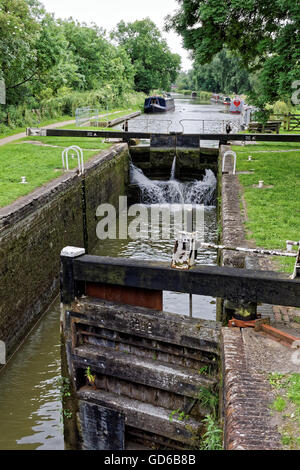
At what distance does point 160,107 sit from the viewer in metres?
40.0

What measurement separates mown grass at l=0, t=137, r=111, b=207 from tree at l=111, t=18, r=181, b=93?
43.0 m

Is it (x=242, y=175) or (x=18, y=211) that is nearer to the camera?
(x=18, y=211)

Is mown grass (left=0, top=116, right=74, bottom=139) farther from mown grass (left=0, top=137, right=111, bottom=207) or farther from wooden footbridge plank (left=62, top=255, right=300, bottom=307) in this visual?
wooden footbridge plank (left=62, top=255, right=300, bottom=307)

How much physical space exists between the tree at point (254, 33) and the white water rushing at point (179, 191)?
4.65 metres

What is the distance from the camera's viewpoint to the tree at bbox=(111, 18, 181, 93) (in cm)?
5941

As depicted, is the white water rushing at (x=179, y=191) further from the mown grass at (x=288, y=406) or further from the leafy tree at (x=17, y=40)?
the mown grass at (x=288, y=406)

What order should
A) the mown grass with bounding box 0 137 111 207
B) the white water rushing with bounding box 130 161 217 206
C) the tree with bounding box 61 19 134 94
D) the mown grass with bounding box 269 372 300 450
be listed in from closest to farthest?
the mown grass with bounding box 269 372 300 450
the mown grass with bounding box 0 137 111 207
the white water rushing with bounding box 130 161 217 206
the tree with bounding box 61 19 134 94

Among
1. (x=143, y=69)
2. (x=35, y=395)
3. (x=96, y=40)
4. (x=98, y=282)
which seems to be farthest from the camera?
(x=143, y=69)

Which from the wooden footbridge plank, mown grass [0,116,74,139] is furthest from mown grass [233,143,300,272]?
mown grass [0,116,74,139]

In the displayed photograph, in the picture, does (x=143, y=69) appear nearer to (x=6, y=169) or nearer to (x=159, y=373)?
(x=6, y=169)

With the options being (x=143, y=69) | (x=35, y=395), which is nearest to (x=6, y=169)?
(x=35, y=395)

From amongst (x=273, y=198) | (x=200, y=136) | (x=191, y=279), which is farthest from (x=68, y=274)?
(x=200, y=136)

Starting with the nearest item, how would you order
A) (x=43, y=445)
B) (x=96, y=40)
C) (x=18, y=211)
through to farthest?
(x=43, y=445) → (x=18, y=211) → (x=96, y=40)

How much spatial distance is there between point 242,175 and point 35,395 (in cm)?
804
